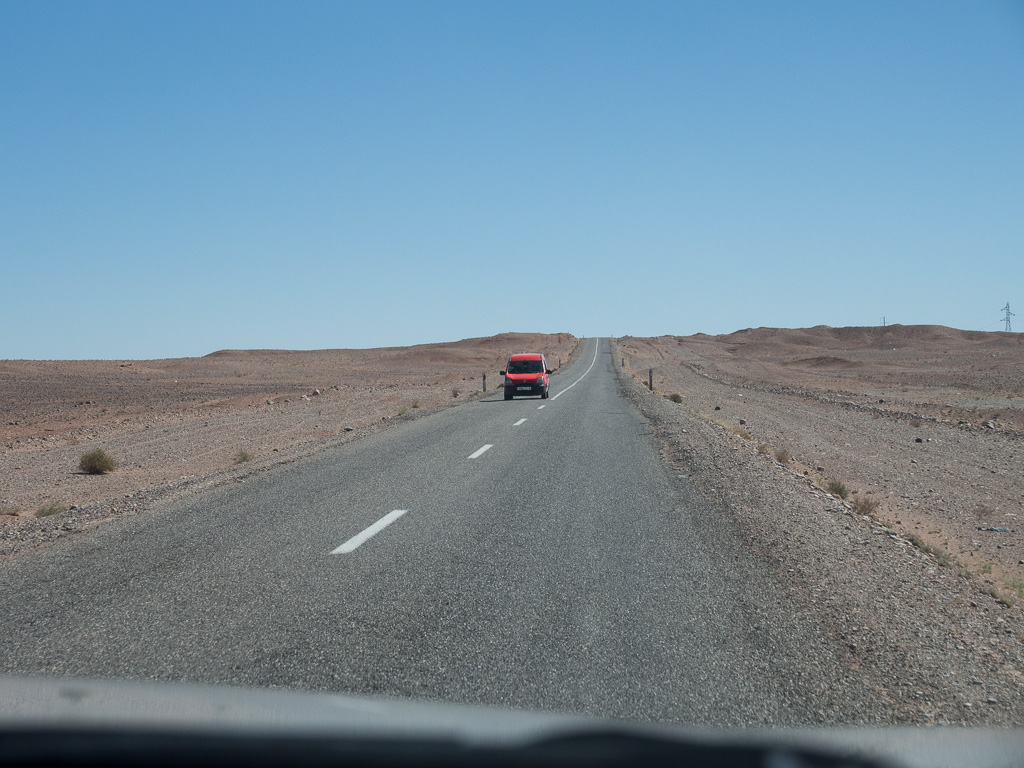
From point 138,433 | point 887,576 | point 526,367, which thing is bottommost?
point 138,433

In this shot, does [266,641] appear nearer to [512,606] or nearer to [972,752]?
[512,606]

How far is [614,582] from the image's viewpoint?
609 cm

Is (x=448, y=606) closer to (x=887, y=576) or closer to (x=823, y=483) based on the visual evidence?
(x=887, y=576)

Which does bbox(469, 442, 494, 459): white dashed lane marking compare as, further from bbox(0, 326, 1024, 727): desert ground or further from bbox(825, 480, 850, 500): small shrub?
bbox(825, 480, 850, 500): small shrub

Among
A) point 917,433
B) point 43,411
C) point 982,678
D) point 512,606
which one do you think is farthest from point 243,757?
point 43,411

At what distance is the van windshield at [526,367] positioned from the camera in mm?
33250

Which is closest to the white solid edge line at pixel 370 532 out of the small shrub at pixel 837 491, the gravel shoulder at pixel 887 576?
the gravel shoulder at pixel 887 576

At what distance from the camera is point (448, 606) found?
548 centimetres

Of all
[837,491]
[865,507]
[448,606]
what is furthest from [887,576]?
[837,491]

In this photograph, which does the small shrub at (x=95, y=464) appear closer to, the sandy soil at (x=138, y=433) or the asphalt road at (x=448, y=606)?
the sandy soil at (x=138, y=433)

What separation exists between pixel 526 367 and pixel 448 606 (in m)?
28.1

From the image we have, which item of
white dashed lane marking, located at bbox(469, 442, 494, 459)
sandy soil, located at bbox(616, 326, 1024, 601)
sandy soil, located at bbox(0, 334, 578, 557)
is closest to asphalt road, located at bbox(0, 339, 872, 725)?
sandy soil, located at bbox(0, 334, 578, 557)

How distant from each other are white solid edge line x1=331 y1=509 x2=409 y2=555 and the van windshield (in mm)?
24270

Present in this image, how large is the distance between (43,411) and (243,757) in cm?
3834
